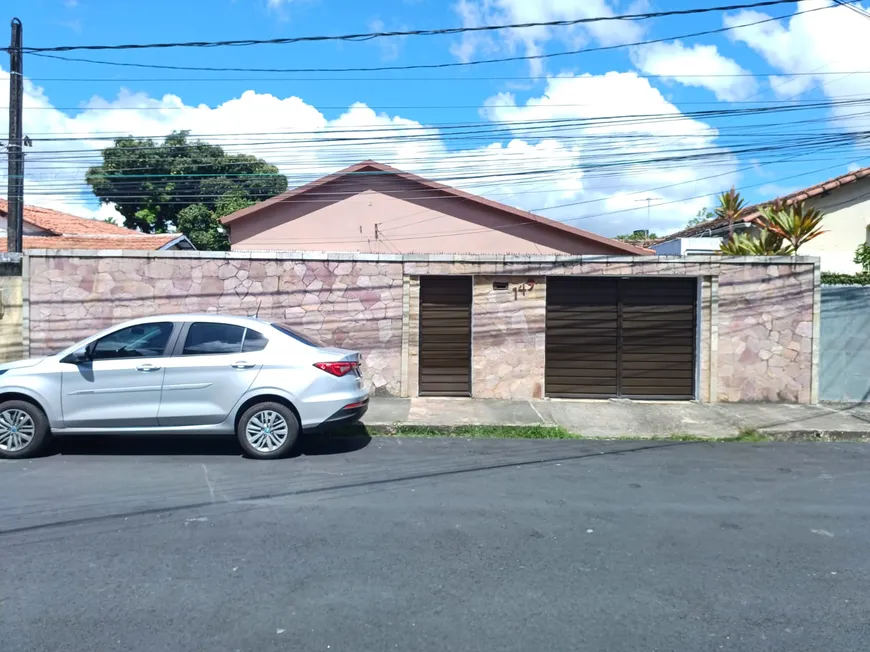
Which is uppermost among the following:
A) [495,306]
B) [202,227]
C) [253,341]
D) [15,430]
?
[202,227]

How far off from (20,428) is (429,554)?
529 cm

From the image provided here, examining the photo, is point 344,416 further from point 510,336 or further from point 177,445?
point 510,336

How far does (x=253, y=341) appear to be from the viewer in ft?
26.8

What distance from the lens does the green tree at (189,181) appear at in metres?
33.0

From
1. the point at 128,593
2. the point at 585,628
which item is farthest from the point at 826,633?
the point at 128,593

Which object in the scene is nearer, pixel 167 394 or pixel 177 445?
pixel 167 394

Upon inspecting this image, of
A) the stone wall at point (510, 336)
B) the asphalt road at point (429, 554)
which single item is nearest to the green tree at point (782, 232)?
the stone wall at point (510, 336)

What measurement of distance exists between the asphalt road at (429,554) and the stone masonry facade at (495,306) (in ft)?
13.0

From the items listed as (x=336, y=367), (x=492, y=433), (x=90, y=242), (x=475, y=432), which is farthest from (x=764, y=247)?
(x=90, y=242)

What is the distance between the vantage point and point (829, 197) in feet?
61.9

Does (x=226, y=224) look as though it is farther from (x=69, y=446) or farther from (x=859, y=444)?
(x=859, y=444)

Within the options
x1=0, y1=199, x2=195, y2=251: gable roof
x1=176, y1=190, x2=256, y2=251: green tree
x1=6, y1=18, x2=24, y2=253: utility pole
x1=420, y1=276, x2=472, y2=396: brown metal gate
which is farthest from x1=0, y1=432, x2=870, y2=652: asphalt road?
x1=176, y1=190, x2=256, y2=251: green tree

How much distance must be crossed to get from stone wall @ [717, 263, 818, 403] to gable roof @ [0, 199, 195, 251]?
12181 mm

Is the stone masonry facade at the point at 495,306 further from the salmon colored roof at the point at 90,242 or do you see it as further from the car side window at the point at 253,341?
the salmon colored roof at the point at 90,242
